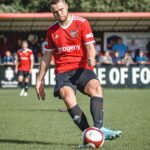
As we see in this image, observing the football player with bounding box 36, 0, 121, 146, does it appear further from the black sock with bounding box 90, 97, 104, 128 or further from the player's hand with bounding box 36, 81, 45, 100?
the player's hand with bounding box 36, 81, 45, 100

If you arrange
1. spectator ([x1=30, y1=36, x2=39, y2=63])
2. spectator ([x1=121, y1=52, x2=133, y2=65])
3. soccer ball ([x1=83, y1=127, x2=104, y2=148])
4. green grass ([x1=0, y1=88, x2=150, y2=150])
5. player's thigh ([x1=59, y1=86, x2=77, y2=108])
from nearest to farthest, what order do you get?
1. soccer ball ([x1=83, y1=127, x2=104, y2=148])
2. player's thigh ([x1=59, y1=86, x2=77, y2=108])
3. green grass ([x1=0, y1=88, x2=150, y2=150])
4. spectator ([x1=121, y1=52, x2=133, y2=65])
5. spectator ([x1=30, y1=36, x2=39, y2=63])

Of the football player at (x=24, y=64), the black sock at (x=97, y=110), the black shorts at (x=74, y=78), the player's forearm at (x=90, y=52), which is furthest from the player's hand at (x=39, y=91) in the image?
the football player at (x=24, y=64)

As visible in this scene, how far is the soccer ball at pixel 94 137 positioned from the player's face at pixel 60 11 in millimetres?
1601

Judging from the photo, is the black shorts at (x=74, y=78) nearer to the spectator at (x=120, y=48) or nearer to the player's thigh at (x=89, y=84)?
the player's thigh at (x=89, y=84)

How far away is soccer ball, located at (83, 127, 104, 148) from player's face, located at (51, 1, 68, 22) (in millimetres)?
1601

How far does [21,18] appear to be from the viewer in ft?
114

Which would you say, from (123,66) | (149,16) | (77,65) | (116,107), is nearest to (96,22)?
(149,16)

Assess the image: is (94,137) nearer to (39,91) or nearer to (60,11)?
(39,91)

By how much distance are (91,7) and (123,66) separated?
12.7 meters

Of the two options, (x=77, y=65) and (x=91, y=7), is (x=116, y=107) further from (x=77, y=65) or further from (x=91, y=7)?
(x=91, y=7)

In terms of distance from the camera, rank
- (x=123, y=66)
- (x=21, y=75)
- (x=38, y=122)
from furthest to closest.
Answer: (x=123, y=66)
(x=21, y=75)
(x=38, y=122)

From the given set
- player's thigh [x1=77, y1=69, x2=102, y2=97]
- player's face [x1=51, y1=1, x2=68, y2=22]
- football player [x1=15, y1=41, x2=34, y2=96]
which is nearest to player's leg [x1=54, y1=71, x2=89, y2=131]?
player's thigh [x1=77, y1=69, x2=102, y2=97]

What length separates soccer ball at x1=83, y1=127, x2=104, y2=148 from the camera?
9.20 meters

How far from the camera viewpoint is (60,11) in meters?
9.49
